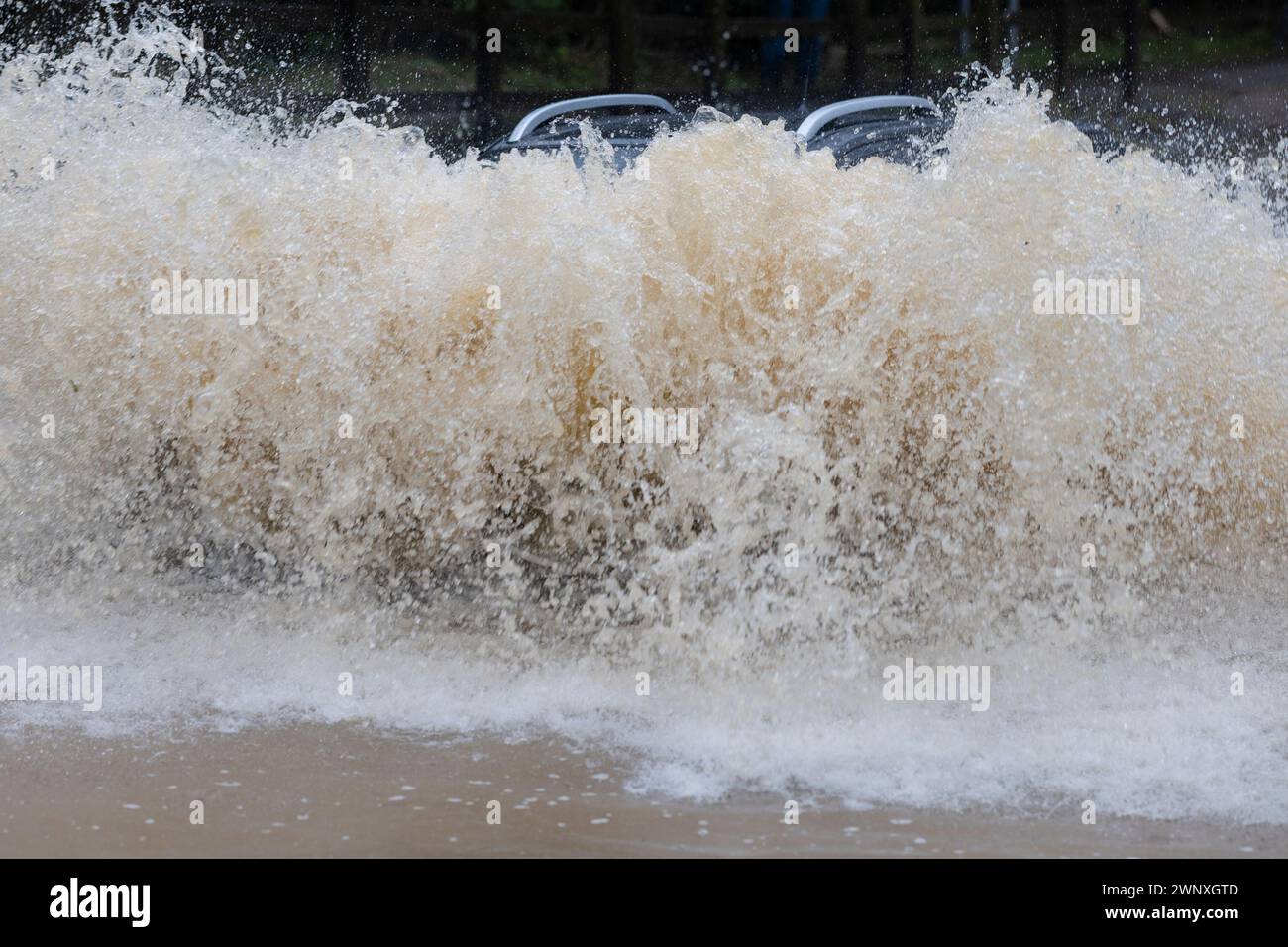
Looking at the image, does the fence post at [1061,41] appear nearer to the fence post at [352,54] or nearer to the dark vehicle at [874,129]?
the fence post at [352,54]

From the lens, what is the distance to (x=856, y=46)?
40.3ft

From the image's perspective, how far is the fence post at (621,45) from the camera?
12094 mm

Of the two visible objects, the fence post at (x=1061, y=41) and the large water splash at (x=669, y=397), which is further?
the fence post at (x=1061, y=41)

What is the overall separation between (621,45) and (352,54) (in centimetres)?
274

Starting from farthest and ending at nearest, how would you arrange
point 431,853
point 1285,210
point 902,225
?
point 1285,210 → point 902,225 → point 431,853

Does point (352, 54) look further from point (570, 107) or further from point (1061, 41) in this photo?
point (1061, 41)

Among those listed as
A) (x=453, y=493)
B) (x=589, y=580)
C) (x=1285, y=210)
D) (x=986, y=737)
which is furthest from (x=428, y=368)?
(x=1285, y=210)

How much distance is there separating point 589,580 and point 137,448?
1.39 metres

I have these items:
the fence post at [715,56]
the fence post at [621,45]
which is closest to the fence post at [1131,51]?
the fence post at [715,56]

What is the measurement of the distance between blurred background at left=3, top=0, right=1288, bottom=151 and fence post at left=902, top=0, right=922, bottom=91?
0.02 meters

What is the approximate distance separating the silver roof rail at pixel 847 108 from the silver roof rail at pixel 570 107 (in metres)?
0.87

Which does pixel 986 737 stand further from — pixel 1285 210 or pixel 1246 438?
pixel 1285 210

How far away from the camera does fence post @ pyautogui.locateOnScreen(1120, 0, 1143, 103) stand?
13.4m

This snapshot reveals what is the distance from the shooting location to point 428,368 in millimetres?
4008
